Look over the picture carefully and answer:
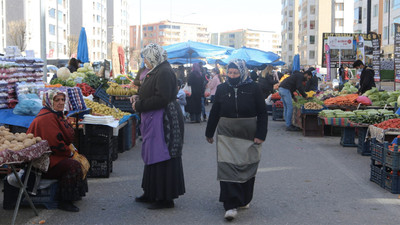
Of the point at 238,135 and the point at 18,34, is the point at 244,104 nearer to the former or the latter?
the point at 238,135

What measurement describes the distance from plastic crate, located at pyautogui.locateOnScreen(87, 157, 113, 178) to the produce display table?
7.82 feet

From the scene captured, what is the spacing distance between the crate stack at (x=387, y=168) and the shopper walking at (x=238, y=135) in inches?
90.2

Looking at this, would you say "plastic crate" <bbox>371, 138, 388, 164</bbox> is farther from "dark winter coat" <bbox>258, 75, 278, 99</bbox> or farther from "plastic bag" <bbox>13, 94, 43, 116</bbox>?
"dark winter coat" <bbox>258, 75, 278, 99</bbox>

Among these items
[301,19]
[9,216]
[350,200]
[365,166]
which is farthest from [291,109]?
[301,19]

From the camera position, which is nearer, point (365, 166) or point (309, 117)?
point (365, 166)

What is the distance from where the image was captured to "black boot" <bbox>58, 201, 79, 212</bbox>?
6426 millimetres

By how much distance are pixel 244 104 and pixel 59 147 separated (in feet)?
7.41

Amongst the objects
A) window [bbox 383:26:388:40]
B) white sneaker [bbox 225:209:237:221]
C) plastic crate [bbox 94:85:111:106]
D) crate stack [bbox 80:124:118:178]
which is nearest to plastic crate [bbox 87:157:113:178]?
crate stack [bbox 80:124:118:178]

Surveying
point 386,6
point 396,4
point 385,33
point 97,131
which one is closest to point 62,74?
point 97,131

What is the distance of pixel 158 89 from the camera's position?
6.40 metres

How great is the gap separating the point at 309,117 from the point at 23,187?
33.1 ft

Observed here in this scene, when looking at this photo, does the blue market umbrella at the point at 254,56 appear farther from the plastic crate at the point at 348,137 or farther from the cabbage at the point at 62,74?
the plastic crate at the point at 348,137

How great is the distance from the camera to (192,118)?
60.7ft

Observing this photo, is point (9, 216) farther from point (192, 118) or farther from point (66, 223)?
point (192, 118)
